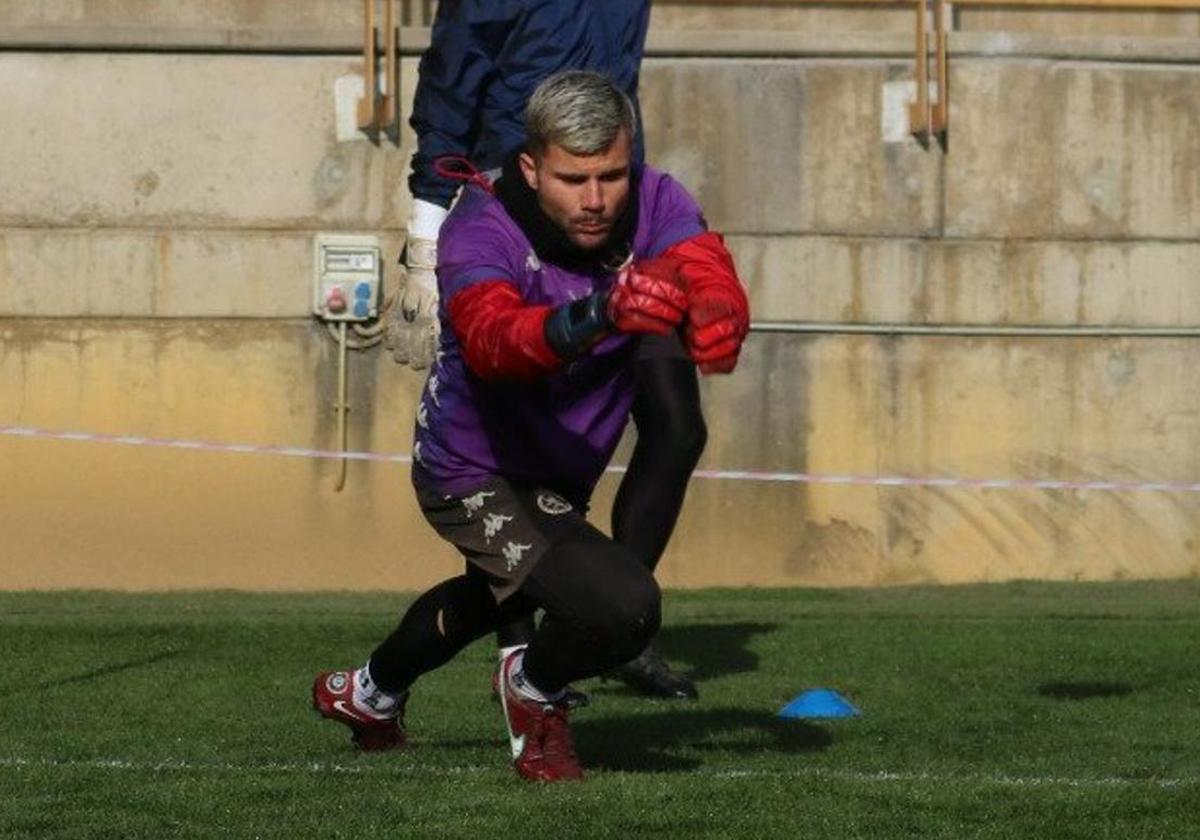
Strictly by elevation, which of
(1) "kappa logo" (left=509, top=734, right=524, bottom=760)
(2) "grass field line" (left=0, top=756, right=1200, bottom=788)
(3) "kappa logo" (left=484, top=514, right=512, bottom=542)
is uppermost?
(3) "kappa logo" (left=484, top=514, right=512, bottom=542)

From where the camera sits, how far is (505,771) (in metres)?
5.79

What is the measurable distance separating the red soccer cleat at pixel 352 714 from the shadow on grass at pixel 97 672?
193 cm

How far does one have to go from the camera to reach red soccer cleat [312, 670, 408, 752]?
246 inches

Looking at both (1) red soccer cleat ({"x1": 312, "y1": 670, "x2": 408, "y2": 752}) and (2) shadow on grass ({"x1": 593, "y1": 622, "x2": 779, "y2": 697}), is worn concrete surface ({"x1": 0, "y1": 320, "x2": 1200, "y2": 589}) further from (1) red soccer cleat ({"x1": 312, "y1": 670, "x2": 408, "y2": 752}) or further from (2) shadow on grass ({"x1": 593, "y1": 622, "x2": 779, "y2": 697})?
(1) red soccer cleat ({"x1": 312, "y1": 670, "x2": 408, "y2": 752})

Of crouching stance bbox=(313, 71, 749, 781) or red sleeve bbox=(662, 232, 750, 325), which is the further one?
crouching stance bbox=(313, 71, 749, 781)

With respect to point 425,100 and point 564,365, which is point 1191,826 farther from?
point 425,100

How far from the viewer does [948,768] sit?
19.9 ft

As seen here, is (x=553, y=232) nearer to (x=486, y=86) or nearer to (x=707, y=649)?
(x=486, y=86)

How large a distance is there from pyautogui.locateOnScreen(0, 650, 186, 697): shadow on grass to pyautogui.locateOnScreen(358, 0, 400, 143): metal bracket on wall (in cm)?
510

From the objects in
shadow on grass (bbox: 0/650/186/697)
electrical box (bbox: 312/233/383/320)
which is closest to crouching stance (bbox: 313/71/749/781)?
shadow on grass (bbox: 0/650/186/697)

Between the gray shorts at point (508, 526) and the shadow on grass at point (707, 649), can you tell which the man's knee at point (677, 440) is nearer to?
the gray shorts at point (508, 526)

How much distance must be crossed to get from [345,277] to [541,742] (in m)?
8.31

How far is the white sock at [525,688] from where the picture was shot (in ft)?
18.3

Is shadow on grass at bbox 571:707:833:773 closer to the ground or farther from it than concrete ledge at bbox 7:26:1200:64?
closer to the ground
